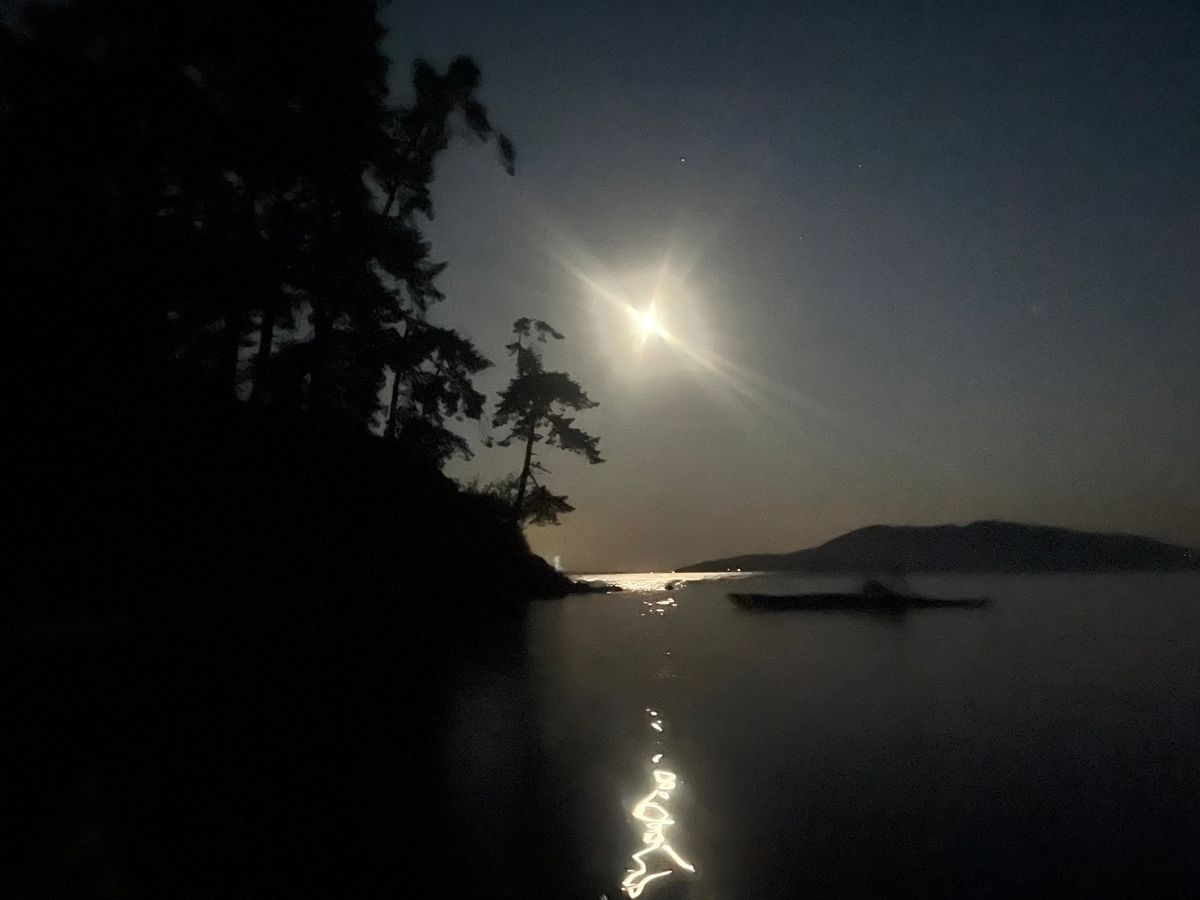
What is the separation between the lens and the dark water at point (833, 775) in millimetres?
5516

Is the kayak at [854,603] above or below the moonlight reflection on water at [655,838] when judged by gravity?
above

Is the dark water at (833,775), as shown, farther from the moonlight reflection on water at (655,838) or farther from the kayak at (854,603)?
the kayak at (854,603)

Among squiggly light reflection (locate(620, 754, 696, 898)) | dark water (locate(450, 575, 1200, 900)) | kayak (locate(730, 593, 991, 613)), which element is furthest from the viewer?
kayak (locate(730, 593, 991, 613))

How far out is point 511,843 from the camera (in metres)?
5.96

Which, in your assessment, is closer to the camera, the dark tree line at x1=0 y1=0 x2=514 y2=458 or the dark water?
the dark water

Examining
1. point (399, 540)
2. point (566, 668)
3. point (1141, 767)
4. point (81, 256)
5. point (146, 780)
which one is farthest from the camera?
point (399, 540)

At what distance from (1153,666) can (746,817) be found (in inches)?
657

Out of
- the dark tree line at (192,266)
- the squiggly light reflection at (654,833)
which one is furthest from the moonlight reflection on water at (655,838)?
the dark tree line at (192,266)

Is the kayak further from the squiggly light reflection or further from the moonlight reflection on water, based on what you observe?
the squiggly light reflection

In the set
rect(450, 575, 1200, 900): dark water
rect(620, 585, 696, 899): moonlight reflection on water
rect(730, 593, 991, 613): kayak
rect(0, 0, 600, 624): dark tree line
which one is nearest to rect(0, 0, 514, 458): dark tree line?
rect(0, 0, 600, 624): dark tree line

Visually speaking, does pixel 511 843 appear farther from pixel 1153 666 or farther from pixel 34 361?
pixel 1153 666

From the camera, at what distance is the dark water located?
5516mm

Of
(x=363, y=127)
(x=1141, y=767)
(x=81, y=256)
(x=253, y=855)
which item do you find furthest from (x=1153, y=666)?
(x=81, y=256)

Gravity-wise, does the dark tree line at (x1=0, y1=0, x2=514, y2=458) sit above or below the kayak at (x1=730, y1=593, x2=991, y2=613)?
above
